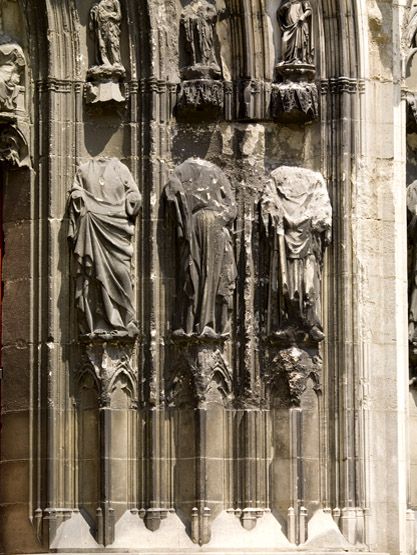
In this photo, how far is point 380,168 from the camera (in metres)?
21.8

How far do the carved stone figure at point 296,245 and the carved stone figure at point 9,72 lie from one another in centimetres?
241

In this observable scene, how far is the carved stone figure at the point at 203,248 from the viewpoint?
69.4 ft

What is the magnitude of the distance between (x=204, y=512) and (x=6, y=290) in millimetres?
2713

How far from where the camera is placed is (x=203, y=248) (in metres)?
21.2

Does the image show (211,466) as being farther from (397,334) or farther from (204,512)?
(397,334)

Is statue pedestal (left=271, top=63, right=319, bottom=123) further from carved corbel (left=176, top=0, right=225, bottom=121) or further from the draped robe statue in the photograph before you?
the draped robe statue

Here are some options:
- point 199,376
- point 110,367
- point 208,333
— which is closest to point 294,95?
point 208,333

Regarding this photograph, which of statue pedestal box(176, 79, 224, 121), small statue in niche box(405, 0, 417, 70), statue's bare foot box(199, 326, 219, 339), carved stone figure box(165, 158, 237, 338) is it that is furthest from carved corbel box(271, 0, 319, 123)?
statue's bare foot box(199, 326, 219, 339)

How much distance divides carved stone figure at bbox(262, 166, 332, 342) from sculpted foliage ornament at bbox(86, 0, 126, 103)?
1.63 m

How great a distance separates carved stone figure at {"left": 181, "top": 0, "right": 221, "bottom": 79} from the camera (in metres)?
21.5

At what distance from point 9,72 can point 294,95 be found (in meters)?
2.54

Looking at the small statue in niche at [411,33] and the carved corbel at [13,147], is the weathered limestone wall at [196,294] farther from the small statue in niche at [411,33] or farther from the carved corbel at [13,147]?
the small statue in niche at [411,33]

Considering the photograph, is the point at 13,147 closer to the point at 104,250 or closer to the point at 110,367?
the point at 104,250

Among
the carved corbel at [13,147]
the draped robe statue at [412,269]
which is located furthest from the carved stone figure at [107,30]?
the draped robe statue at [412,269]
